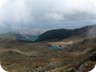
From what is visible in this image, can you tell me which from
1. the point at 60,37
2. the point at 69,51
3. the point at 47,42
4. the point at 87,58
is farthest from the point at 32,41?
the point at 87,58

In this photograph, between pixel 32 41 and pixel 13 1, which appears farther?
pixel 13 1

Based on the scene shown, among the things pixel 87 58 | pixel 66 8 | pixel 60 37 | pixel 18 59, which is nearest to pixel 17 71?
pixel 18 59

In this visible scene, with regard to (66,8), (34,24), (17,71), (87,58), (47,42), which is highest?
(66,8)

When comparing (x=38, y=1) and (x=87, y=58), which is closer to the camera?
(x=87, y=58)

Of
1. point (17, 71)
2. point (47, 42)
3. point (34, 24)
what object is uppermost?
point (34, 24)

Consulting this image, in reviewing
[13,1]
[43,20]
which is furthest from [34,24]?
[13,1]

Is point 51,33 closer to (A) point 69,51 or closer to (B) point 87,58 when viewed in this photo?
(A) point 69,51

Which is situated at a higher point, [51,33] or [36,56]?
[51,33]

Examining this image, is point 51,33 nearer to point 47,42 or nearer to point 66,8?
point 47,42

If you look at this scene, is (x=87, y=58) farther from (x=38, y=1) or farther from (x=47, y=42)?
(x=38, y=1)
